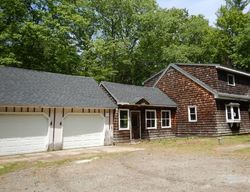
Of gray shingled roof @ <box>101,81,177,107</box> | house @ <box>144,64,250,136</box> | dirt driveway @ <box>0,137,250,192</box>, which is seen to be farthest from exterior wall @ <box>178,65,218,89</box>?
dirt driveway @ <box>0,137,250,192</box>

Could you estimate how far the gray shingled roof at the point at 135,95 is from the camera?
22.6 meters

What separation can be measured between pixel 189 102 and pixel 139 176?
55.9ft

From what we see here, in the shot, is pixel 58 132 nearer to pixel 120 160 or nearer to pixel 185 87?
pixel 120 160

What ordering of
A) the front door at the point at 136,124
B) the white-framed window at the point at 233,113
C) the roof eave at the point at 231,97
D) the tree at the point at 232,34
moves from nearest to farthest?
the front door at the point at 136,124, the roof eave at the point at 231,97, the white-framed window at the point at 233,113, the tree at the point at 232,34

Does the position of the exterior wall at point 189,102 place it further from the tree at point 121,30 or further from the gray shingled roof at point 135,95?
the tree at point 121,30

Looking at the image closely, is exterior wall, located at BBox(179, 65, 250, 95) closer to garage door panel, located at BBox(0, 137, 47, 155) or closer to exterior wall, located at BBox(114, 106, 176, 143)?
exterior wall, located at BBox(114, 106, 176, 143)

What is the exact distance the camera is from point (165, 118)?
2589cm

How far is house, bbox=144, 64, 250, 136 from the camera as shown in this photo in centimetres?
2409

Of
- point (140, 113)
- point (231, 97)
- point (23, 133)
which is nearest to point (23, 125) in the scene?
point (23, 133)

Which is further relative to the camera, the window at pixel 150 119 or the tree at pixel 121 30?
the tree at pixel 121 30

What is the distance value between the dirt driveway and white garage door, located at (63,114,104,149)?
596 centimetres

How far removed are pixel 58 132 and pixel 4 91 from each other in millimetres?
4116

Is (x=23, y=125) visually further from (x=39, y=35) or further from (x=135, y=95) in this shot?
(x=39, y=35)

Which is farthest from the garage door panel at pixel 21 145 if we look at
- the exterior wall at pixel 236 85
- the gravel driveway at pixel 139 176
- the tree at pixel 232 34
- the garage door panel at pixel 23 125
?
the tree at pixel 232 34
